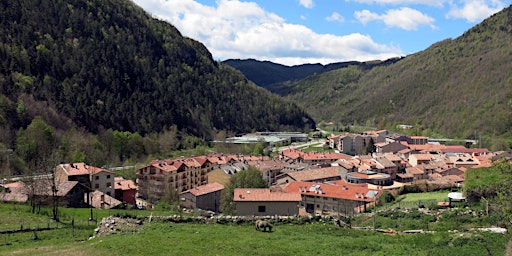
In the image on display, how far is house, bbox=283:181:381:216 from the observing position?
49.9 meters

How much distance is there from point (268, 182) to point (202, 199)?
2206 centimetres

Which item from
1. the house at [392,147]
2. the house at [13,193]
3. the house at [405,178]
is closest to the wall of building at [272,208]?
the house at [13,193]

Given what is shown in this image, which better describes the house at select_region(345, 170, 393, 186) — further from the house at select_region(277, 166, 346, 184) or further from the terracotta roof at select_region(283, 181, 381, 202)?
the terracotta roof at select_region(283, 181, 381, 202)

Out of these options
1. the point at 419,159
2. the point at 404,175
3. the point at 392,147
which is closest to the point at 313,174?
the point at 404,175

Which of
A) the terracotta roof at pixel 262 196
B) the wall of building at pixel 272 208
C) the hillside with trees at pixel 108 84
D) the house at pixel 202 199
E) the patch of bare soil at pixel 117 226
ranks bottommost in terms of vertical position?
the house at pixel 202 199

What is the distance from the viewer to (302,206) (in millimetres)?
54094

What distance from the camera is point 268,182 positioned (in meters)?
76.3

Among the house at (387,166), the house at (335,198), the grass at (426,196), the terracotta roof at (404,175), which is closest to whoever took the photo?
the grass at (426,196)

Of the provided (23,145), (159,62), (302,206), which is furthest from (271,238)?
(159,62)

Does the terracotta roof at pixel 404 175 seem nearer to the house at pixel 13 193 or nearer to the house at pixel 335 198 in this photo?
the house at pixel 335 198

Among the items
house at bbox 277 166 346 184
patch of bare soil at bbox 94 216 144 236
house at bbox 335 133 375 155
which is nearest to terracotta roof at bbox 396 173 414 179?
house at bbox 277 166 346 184

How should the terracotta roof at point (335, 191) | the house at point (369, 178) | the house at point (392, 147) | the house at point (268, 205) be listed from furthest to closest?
the house at point (392, 147) → the house at point (369, 178) → the terracotta roof at point (335, 191) → the house at point (268, 205)

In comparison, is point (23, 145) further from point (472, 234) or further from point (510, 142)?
point (510, 142)

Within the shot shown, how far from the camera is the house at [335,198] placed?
49875 millimetres
